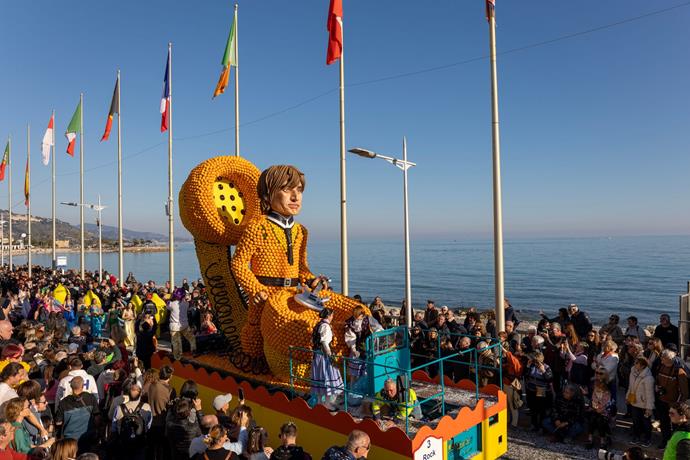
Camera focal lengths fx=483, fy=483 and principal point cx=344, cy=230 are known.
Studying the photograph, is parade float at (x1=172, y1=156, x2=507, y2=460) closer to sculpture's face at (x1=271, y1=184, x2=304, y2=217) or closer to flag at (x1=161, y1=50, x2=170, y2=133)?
sculpture's face at (x1=271, y1=184, x2=304, y2=217)

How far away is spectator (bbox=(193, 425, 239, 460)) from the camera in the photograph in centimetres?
438

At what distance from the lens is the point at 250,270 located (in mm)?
8328

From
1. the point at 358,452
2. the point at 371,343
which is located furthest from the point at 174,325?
the point at 358,452

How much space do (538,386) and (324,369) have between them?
351 cm

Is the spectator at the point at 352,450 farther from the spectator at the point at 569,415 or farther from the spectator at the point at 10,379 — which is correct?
the spectator at the point at 569,415

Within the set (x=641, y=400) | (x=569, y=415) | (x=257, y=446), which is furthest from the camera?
(x=569, y=415)

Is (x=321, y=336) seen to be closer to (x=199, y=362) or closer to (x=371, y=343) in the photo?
(x=371, y=343)

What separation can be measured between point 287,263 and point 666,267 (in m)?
80.8

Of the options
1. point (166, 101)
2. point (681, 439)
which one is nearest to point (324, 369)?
point (681, 439)

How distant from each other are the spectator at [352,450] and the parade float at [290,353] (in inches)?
61.7

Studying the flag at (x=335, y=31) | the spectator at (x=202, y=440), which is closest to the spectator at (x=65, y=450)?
the spectator at (x=202, y=440)

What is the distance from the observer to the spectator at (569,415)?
7.41 meters

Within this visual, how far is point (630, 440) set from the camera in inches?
290

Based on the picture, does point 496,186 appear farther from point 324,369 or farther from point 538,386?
point 324,369
